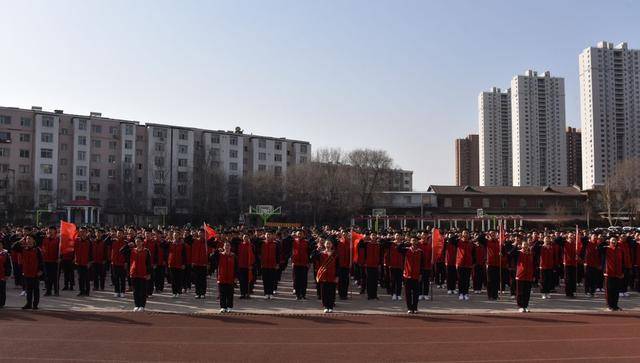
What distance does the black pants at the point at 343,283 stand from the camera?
16.5m

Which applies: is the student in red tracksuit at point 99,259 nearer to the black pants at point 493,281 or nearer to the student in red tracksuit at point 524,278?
the black pants at point 493,281

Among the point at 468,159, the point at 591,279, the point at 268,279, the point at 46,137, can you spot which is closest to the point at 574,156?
the point at 468,159

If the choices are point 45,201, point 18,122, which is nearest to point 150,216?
point 45,201

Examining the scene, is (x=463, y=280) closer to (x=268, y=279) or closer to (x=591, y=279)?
(x=591, y=279)

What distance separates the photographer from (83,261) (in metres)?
17.0

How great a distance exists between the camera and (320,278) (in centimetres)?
1378

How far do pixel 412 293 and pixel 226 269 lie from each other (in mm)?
4431

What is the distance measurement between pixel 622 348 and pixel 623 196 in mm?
66511

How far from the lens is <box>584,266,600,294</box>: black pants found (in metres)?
17.4

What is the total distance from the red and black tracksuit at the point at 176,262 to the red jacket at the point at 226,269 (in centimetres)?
334

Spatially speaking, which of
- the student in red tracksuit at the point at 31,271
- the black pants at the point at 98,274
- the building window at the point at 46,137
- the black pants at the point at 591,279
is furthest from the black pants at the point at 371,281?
the building window at the point at 46,137

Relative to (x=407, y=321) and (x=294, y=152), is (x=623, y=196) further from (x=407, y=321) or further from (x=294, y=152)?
(x=407, y=321)

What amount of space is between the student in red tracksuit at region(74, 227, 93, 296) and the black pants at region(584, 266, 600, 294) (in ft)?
48.5

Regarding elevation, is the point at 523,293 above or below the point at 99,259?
below
